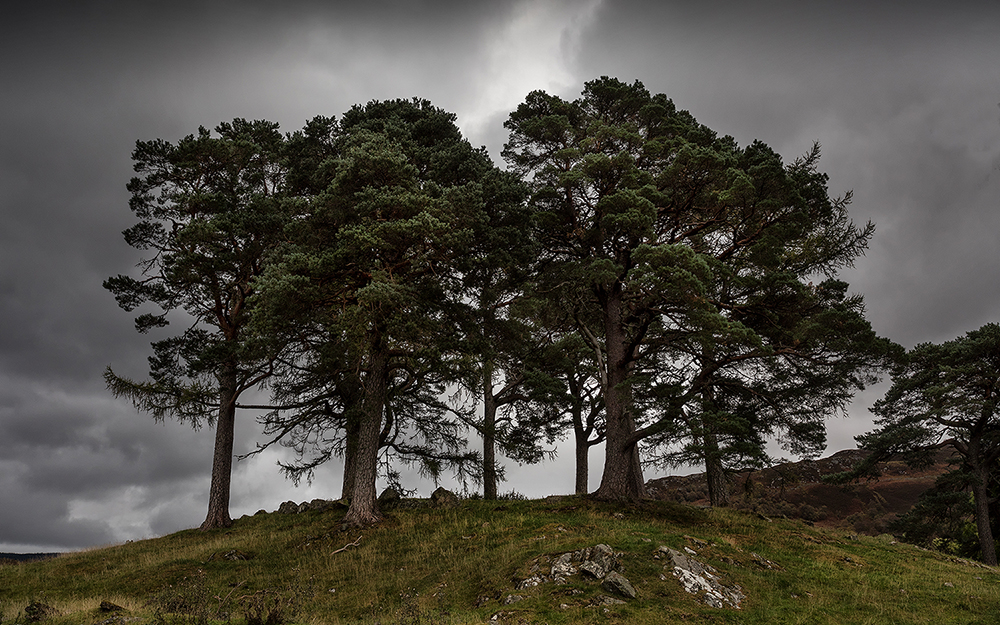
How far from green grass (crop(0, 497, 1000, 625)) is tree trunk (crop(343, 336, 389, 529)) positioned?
2.22 ft

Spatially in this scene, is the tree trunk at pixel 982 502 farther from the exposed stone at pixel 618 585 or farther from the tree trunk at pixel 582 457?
the exposed stone at pixel 618 585

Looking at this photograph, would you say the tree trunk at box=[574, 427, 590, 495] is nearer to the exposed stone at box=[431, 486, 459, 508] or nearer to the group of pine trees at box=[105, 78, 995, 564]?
the group of pine trees at box=[105, 78, 995, 564]

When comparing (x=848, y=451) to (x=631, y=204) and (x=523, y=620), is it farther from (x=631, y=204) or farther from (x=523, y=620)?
(x=523, y=620)

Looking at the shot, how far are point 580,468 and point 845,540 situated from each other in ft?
33.8

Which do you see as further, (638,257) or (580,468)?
(580,468)

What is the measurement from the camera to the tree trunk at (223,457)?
21.4m

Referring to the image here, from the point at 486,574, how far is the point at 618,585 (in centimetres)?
302

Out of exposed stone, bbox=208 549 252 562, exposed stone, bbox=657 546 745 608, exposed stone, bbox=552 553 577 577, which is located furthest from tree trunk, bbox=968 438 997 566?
exposed stone, bbox=208 549 252 562

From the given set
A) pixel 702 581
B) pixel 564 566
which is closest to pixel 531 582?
pixel 564 566

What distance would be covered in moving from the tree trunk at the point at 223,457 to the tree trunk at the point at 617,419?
13899mm

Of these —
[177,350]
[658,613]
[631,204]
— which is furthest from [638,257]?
[177,350]

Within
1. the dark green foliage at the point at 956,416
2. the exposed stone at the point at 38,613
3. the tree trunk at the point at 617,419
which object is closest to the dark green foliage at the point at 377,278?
the tree trunk at the point at 617,419

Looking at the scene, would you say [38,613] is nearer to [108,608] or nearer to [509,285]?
[108,608]

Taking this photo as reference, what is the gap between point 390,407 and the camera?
67.3ft
